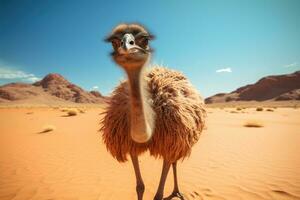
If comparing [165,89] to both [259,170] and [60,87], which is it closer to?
[259,170]

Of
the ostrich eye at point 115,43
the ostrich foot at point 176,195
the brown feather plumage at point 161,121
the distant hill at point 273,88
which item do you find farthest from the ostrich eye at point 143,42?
the distant hill at point 273,88

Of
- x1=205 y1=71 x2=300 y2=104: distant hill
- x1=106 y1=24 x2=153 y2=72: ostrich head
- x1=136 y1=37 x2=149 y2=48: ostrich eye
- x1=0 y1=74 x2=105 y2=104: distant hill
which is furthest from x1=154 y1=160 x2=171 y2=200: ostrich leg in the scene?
x1=0 y1=74 x2=105 y2=104: distant hill

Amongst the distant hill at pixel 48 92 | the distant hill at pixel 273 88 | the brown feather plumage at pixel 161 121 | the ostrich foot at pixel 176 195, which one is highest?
the distant hill at pixel 48 92

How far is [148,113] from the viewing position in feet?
8.60

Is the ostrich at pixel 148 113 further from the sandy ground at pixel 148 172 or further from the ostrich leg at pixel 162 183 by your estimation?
the sandy ground at pixel 148 172

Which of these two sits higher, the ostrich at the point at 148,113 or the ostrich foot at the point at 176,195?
the ostrich at the point at 148,113

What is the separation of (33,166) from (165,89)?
17.6 ft

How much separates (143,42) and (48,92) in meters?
168

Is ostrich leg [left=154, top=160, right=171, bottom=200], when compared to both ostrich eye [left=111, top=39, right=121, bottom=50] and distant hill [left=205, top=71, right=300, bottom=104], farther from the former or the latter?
distant hill [left=205, top=71, right=300, bottom=104]

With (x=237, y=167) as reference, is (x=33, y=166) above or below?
above

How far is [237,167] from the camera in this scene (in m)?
5.95

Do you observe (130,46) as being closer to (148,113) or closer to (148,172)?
(148,113)

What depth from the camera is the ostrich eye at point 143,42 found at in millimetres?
2350

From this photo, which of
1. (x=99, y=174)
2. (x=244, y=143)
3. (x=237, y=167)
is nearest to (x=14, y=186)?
(x=99, y=174)
